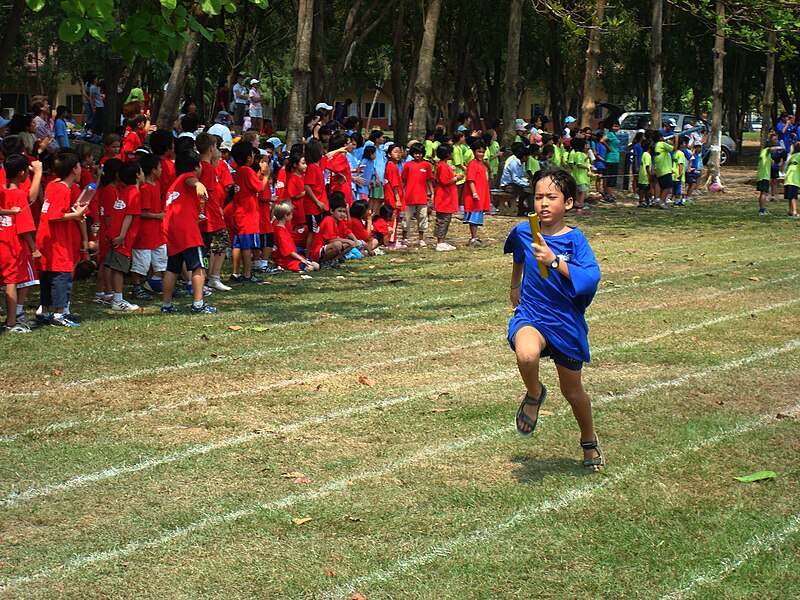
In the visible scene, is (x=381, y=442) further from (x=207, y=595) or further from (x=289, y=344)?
(x=289, y=344)

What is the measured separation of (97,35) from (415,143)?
10312mm

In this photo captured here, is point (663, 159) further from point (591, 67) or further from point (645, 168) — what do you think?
point (591, 67)

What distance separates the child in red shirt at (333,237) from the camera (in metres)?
15.4

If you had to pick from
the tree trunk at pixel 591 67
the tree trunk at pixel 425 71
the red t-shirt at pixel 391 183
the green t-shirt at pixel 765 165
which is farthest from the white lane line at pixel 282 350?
the tree trunk at pixel 591 67

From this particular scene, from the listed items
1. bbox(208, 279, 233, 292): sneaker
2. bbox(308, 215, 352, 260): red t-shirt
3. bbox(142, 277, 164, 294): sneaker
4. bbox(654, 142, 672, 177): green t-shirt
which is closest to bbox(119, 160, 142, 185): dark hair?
bbox(142, 277, 164, 294): sneaker

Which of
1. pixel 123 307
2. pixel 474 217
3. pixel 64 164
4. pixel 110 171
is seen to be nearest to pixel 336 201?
pixel 474 217

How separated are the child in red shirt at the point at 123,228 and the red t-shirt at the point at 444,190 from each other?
6445 mm

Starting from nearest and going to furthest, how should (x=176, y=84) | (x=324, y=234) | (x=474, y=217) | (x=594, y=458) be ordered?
(x=594, y=458) < (x=324, y=234) < (x=176, y=84) < (x=474, y=217)

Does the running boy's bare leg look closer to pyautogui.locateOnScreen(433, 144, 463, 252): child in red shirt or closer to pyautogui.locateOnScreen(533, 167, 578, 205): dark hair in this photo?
pyautogui.locateOnScreen(533, 167, 578, 205): dark hair

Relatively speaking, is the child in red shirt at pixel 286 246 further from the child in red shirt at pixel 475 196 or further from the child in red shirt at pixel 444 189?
the child in red shirt at pixel 475 196

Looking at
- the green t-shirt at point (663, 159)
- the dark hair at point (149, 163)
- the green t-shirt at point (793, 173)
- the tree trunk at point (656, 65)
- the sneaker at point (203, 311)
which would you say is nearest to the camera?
the sneaker at point (203, 311)

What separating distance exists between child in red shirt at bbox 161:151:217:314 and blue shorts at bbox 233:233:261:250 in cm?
231

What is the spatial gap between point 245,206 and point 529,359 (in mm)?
8484

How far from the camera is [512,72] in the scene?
26.0 m
